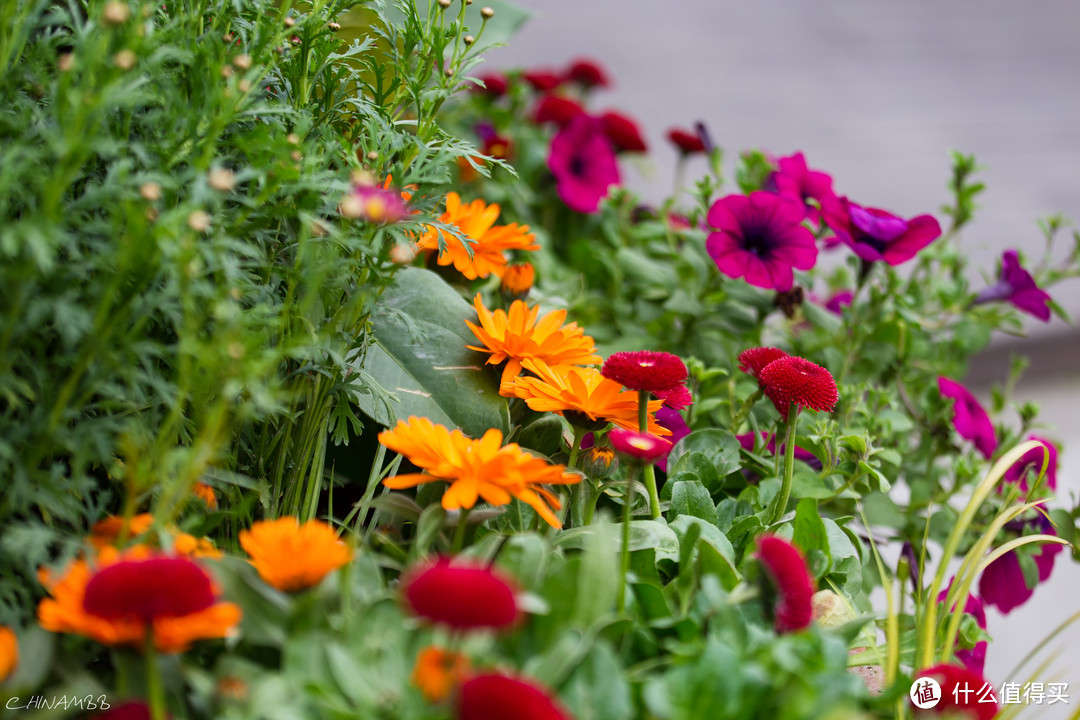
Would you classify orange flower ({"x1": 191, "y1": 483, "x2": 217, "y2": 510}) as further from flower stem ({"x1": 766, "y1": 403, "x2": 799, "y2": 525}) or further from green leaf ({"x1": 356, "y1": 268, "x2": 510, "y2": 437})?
flower stem ({"x1": 766, "y1": 403, "x2": 799, "y2": 525})

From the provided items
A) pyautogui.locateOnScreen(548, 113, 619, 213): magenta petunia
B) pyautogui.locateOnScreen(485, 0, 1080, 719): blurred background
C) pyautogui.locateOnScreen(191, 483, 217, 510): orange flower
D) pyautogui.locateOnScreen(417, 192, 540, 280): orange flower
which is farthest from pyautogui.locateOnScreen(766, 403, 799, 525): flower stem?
pyautogui.locateOnScreen(485, 0, 1080, 719): blurred background

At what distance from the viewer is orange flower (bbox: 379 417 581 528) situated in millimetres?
457

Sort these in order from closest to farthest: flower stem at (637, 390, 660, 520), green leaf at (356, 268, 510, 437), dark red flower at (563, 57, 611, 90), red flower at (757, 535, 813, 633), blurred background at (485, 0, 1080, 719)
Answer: red flower at (757, 535, 813, 633), flower stem at (637, 390, 660, 520), green leaf at (356, 268, 510, 437), dark red flower at (563, 57, 611, 90), blurred background at (485, 0, 1080, 719)

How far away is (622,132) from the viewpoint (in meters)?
1.26

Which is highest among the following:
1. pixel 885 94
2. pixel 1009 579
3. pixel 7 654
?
pixel 885 94

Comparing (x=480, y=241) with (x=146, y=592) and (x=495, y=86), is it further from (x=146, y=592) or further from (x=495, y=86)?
(x=495, y=86)

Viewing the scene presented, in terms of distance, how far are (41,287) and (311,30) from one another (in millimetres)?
226

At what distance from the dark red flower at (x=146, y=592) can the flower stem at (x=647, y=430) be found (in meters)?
0.25

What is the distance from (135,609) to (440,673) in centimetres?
11

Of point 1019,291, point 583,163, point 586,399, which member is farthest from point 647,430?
point 583,163

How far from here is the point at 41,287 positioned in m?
0.42

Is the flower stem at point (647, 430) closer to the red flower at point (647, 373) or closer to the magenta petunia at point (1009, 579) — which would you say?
the red flower at point (647, 373)

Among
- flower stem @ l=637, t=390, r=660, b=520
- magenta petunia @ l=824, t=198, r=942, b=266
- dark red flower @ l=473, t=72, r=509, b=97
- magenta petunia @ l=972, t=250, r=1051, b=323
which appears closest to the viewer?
flower stem @ l=637, t=390, r=660, b=520

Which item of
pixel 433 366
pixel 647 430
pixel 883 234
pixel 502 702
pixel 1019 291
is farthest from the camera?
pixel 1019 291
